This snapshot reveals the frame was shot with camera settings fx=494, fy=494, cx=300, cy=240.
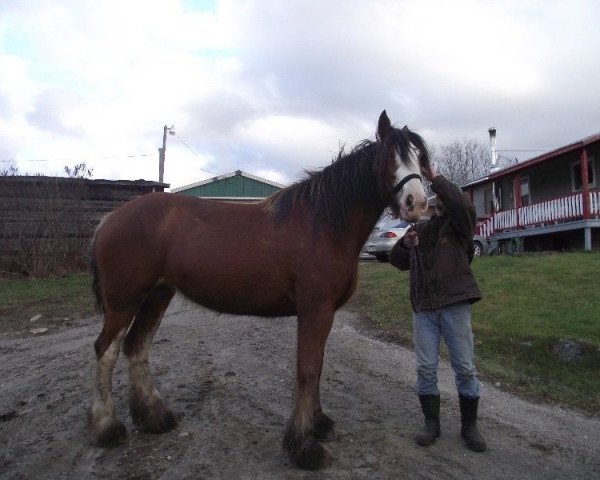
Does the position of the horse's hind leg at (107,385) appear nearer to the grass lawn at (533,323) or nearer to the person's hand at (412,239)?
the person's hand at (412,239)

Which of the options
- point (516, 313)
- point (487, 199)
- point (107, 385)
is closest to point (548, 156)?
point (487, 199)

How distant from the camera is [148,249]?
4145 millimetres

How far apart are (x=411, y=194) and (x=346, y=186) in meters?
0.68

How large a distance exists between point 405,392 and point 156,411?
249cm

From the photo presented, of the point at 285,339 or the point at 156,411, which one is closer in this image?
the point at 156,411

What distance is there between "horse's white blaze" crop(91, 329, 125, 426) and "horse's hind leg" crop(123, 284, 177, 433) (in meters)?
0.28

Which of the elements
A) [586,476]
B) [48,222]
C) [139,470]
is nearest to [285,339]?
[139,470]

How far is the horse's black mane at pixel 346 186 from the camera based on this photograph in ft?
12.8

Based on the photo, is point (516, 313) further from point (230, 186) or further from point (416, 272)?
point (230, 186)

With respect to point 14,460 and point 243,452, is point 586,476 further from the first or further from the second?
point 14,460

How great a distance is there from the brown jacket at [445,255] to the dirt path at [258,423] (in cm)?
117

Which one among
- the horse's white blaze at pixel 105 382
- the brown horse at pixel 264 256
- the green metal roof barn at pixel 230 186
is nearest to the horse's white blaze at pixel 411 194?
the brown horse at pixel 264 256

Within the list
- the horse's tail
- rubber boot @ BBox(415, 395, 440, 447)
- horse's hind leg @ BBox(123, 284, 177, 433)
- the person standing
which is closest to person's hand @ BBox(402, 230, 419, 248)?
the person standing

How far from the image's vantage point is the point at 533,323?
6988mm
